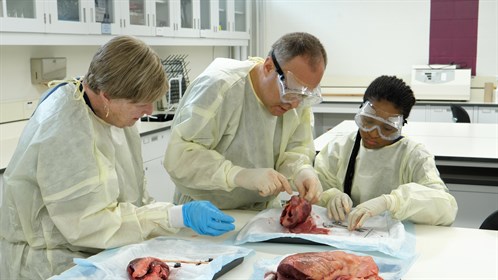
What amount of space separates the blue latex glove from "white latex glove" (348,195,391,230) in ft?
1.52

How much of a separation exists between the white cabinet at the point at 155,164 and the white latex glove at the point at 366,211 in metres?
2.37

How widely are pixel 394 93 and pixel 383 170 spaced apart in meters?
0.34

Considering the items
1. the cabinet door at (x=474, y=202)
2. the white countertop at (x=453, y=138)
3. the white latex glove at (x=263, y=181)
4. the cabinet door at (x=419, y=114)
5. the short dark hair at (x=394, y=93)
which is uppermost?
the short dark hair at (x=394, y=93)

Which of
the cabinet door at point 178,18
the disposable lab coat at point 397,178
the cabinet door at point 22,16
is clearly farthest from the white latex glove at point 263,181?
the cabinet door at point 178,18

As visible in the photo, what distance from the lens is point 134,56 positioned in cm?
162

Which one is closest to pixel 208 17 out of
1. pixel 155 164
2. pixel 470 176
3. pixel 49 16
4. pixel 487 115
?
pixel 155 164

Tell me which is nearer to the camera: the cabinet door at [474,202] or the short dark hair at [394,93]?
the short dark hair at [394,93]

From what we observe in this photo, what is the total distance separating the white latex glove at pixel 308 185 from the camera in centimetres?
206

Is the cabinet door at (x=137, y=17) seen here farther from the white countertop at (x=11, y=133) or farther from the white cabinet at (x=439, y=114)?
the white cabinet at (x=439, y=114)

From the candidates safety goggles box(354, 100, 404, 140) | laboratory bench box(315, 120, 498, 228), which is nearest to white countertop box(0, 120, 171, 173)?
laboratory bench box(315, 120, 498, 228)

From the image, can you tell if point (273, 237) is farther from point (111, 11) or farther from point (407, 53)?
point (407, 53)

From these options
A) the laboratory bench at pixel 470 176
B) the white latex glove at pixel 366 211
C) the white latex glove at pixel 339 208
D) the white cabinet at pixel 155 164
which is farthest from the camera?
the white cabinet at pixel 155 164

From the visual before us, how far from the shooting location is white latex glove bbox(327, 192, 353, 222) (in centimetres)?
201

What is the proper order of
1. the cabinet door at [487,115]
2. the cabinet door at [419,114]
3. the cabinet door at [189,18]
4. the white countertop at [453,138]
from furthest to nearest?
the cabinet door at [419,114], the cabinet door at [487,115], the cabinet door at [189,18], the white countertop at [453,138]
